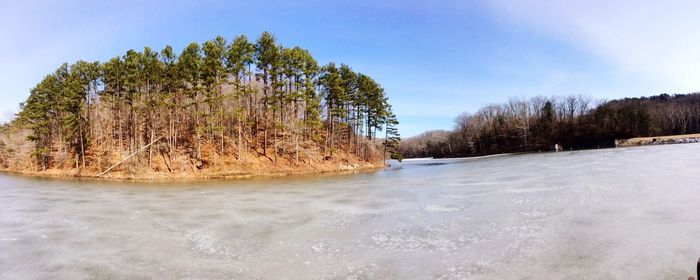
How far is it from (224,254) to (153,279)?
1.73m

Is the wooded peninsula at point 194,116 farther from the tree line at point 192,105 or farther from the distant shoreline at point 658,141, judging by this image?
the distant shoreline at point 658,141

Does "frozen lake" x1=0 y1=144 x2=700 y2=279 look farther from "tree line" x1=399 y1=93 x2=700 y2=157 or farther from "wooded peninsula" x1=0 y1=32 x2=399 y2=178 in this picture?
"tree line" x1=399 y1=93 x2=700 y2=157

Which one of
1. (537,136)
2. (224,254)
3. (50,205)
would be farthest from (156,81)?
(537,136)

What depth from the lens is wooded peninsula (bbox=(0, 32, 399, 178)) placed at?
37.1 meters

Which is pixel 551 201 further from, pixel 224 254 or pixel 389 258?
pixel 224 254

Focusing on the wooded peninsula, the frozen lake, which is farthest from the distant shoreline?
the frozen lake

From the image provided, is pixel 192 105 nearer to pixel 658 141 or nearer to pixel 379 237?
pixel 379 237

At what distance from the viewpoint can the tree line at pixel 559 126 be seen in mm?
91875

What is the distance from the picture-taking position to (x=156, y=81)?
4003cm

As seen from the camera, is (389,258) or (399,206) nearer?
(389,258)

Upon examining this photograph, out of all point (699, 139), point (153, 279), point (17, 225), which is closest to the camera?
point (153, 279)

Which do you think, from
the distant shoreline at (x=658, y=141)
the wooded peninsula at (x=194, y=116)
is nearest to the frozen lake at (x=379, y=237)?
the wooded peninsula at (x=194, y=116)

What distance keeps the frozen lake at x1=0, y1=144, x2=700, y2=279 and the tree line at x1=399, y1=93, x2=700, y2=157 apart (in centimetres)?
9017

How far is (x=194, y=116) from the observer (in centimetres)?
4197
